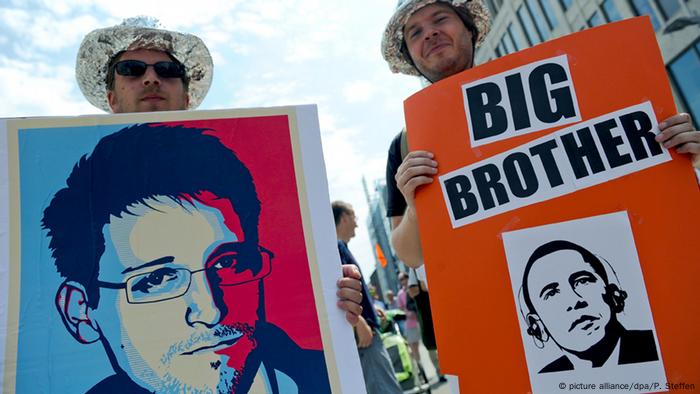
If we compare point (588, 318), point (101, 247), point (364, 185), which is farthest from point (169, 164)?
point (364, 185)

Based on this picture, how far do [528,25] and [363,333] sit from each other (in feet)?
67.1

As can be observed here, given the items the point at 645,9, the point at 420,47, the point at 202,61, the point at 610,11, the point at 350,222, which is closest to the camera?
the point at 420,47

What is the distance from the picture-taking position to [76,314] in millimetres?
1004

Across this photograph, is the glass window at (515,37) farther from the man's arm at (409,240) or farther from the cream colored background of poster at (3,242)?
the cream colored background of poster at (3,242)

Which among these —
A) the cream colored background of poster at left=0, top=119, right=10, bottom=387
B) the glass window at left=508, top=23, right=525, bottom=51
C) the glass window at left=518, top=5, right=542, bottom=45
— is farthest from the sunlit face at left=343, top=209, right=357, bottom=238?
the glass window at left=508, top=23, right=525, bottom=51

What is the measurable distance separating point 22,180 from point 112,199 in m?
0.19

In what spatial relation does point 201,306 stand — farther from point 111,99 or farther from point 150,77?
point 111,99

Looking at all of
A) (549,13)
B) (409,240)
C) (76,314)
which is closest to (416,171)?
(409,240)

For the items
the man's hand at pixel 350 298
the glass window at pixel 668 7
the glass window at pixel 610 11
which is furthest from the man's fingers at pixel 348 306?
the glass window at pixel 610 11

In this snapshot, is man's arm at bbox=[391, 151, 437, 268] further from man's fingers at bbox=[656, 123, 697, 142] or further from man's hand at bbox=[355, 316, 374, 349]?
man's hand at bbox=[355, 316, 374, 349]

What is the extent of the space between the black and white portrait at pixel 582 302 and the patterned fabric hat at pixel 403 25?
0.98 metres

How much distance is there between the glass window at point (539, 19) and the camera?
1850 cm

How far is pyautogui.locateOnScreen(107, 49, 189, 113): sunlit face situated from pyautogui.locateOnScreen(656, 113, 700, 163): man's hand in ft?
4.84

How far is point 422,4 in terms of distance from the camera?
173cm
